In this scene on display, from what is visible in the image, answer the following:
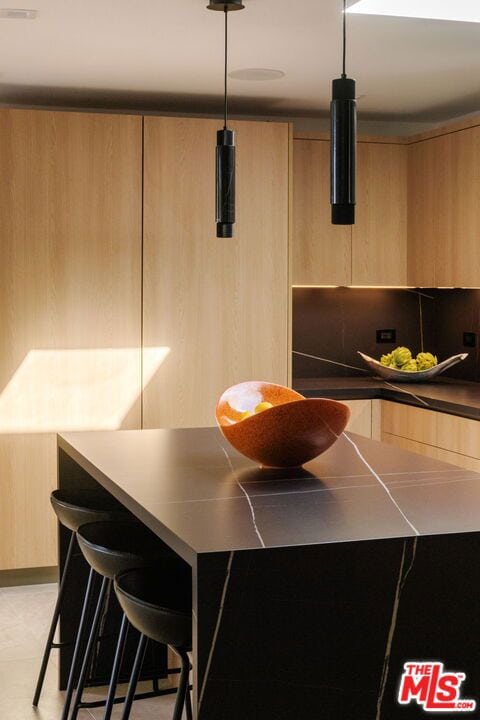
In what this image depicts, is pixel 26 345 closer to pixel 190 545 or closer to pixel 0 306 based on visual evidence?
pixel 0 306

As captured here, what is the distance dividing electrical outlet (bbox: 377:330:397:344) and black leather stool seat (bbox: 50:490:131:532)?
291 cm

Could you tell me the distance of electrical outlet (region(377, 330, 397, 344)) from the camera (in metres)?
6.25

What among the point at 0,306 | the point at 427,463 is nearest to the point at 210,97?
the point at 0,306

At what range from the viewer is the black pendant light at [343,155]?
8.40ft

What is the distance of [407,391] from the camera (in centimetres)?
532

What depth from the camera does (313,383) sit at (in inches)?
226

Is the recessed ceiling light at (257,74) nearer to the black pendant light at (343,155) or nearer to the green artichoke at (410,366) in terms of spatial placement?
the green artichoke at (410,366)

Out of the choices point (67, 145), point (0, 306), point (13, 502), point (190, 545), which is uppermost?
point (67, 145)

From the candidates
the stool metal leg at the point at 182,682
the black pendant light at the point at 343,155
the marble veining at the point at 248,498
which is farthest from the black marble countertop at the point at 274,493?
the black pendant light at the point at 343,155

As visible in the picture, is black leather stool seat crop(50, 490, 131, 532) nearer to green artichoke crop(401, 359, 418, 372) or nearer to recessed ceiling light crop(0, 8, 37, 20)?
recessed ceiling light crop(0, 8, 37, 20)

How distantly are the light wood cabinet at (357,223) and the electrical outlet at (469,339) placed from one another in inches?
18.8

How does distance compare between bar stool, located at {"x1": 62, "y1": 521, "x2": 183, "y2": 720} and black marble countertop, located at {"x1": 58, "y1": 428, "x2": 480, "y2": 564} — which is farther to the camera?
bar stool, located at {"x1": 62, "y1": 521, "x2": 183, "y2": 720}

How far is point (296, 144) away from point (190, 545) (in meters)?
3.91

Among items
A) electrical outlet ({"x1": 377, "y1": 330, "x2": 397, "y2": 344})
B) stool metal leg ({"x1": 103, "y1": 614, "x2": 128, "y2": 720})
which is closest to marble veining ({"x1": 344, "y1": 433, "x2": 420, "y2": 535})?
stool metal leg ({"x1": 103, "y1": 614, "x2": 128, "y2": 720})
